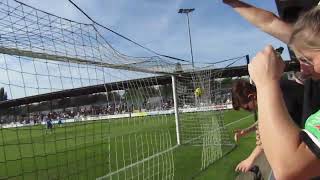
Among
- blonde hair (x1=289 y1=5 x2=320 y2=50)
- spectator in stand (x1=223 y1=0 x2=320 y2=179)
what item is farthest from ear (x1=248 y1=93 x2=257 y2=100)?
blonde hair (x1=289 y1=5 x2=320 y2=50)

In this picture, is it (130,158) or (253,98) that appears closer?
(253,98)

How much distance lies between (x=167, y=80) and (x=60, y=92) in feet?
32.2

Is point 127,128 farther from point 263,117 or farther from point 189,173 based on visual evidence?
point 263,117

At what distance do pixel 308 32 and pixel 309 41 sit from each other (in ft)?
0.10

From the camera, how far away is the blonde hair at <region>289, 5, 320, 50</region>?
1.68 metres

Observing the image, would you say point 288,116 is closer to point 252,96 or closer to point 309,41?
point 309,41

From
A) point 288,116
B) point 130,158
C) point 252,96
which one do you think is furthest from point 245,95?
point 130,158

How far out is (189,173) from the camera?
11883 millimetres

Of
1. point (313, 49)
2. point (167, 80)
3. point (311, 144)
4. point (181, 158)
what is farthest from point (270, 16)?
point (167, 80)

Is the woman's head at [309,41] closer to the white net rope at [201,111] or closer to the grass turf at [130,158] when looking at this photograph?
the grass turf at [130,158]

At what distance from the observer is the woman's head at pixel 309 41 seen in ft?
5.51

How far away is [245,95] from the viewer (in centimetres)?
368

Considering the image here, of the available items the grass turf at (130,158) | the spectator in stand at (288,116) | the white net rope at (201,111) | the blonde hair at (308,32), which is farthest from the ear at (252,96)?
the white net rope at (201,111)

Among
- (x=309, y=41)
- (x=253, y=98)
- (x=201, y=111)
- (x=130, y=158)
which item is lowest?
(x=130, y=158)
